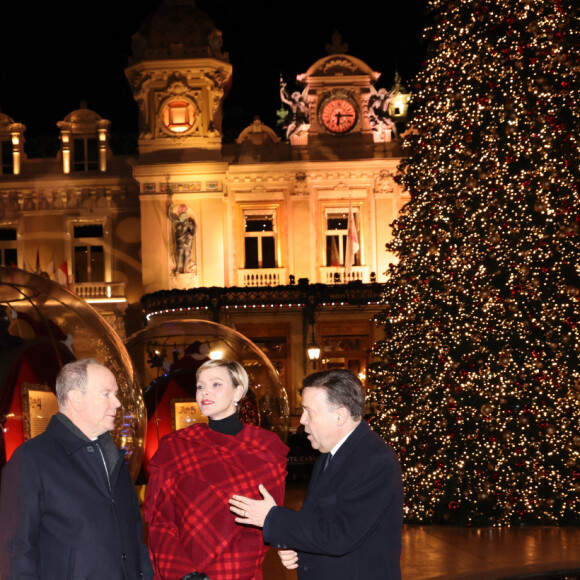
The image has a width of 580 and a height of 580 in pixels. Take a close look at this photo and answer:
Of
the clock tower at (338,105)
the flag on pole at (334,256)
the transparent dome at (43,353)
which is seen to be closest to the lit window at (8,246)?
the clock tower at (338,105)

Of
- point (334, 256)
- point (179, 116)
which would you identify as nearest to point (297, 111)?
point (179, 116)

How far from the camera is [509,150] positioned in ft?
34.5

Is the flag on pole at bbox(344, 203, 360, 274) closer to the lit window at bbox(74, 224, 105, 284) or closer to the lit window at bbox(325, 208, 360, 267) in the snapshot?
the lit window at bbox(325, 208, 360, 267)

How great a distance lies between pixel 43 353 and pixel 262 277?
24741 millimetres

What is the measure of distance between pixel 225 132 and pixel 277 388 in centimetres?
2360

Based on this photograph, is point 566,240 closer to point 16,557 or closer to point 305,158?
point 16,557

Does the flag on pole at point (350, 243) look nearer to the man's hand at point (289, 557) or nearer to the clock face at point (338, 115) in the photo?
the clock face at point (338, 115)

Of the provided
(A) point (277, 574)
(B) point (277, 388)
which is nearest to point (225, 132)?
(B) point (277, 388)

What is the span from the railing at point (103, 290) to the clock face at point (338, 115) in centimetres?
874

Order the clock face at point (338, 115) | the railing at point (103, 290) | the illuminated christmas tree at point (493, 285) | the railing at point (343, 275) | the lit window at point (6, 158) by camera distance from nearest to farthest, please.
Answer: the illuminated christmas tree at point (493, 285) → the railing at point (343, 275) → the clock face at point (338, 115) → the railing at point (103, 290) → the lit window at point (6, 158)

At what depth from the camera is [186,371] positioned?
10.2 metres

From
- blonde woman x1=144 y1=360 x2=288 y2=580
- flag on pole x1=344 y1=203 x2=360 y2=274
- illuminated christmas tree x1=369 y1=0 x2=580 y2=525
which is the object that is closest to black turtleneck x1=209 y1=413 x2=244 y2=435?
blonde woman x1=144 y1=360 x2=288 y2=580

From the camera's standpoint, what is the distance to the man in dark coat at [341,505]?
11.2 feet

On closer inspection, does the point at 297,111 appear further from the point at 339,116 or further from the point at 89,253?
the point at 89,253
